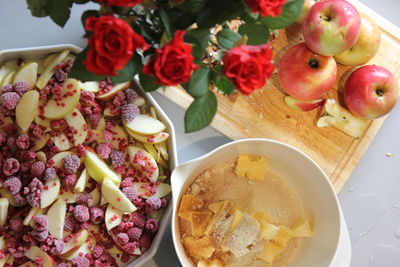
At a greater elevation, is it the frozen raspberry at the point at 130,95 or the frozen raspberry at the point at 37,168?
the frozen raspberry at the point at 130,95

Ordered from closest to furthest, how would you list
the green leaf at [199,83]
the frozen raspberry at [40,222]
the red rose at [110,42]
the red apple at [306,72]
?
the red rose at [110,42], the green leaf at [199,83], the frozen raspberry at [40,222], the red apple at [306,72]

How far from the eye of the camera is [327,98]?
40.1 inches

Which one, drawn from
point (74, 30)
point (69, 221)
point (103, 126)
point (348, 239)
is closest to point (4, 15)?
point (74, 30)

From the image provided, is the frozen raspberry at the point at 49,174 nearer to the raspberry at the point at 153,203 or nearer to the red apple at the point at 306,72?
the raspberry at the point at 153,203

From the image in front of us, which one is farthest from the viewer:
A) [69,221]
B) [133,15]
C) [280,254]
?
[280,254]

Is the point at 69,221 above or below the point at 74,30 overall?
below

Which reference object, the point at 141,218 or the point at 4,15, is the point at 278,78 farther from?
the point at 4,15

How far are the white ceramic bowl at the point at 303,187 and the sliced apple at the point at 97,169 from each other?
128 mm

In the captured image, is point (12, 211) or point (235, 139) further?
point (235, 139)

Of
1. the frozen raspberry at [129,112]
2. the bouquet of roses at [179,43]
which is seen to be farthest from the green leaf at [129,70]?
the frozen raspberry at [129,112]

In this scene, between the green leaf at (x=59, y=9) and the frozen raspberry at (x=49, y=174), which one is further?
the frozen raspberry at (x=49, y=174)

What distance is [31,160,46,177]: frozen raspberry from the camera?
2.82ft

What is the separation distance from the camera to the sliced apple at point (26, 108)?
2.80 feet

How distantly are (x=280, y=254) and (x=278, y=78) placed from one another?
0.36 metres
